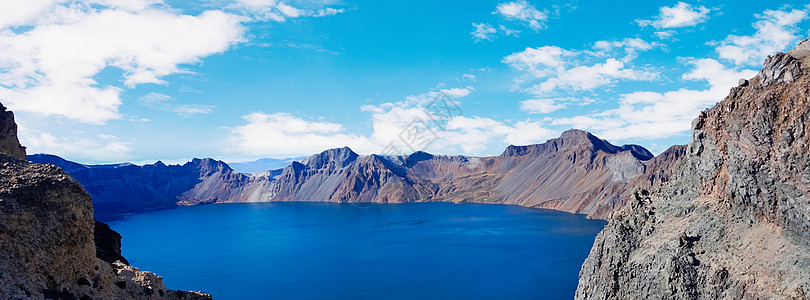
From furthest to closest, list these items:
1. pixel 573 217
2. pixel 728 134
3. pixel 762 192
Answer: pixel 573 217
pixel 728 134
pixel 762 192

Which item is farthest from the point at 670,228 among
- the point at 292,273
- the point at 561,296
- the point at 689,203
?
the point at 292,273

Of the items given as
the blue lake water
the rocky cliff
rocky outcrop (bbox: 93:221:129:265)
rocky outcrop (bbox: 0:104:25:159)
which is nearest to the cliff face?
the blue lake water

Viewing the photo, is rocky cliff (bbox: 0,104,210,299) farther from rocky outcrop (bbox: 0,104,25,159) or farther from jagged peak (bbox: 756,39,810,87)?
jagged peak (bbox: 756,39,810,87)

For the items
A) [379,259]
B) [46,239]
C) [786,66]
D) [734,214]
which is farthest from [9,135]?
[379,259]

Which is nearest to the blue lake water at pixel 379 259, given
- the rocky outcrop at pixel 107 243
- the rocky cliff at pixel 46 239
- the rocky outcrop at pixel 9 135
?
the rocky outcrop at pixel 107 243

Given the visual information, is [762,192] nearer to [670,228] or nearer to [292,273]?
[670,228]

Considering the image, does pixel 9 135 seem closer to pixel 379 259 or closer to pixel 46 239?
pixel 46 239

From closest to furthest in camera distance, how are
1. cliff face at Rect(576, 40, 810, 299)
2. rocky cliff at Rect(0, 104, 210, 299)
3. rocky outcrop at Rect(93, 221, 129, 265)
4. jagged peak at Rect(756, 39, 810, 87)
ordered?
rocky cliff at Rect(0, 104, 210, 299), rocky outcrop at Rect(93, 221, 129, 265), cliff face at Rect(576, 40, 810, 299), jagged peak at Rect(756, 39, 810, 87)

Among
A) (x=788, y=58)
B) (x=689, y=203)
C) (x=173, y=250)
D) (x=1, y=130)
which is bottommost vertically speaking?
(x=173, y=250)
